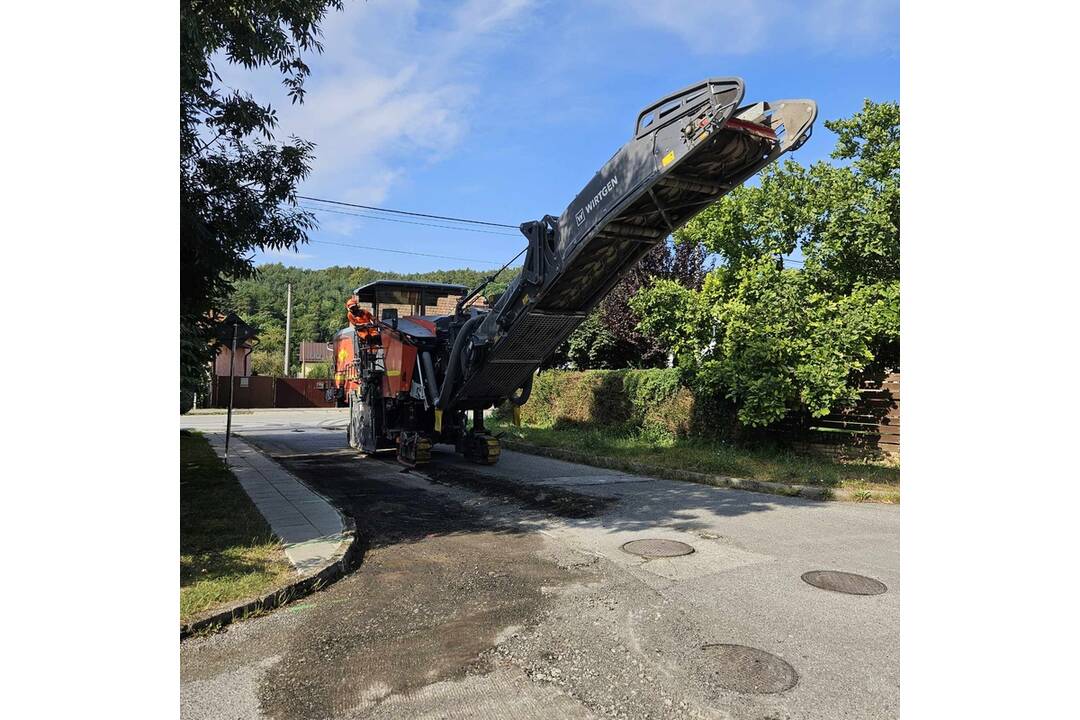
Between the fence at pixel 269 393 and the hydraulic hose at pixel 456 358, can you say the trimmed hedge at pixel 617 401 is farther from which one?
the fence at pixel 269 393

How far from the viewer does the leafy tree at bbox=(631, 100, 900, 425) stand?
1201 cm

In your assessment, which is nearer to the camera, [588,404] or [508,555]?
[508,555]

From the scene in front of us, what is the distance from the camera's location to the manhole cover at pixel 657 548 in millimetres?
6414

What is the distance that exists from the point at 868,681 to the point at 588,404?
48.3ft

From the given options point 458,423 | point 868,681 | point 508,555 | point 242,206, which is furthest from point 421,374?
point 868,681

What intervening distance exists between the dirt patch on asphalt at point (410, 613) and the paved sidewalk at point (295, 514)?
342 millimetres

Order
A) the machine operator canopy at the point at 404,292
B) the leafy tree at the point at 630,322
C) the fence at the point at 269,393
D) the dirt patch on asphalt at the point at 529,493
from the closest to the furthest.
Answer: the dirt patch on asphalt at the point at 529,493 < the machine operator canopy at the point at 404,292 < the leafy tree at the point at 630,322 < the fence at the point at 269,393

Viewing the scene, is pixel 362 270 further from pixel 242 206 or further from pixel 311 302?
pixel 242 206

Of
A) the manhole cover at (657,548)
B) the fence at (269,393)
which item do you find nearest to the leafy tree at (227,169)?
the manhole cover at (657,548)

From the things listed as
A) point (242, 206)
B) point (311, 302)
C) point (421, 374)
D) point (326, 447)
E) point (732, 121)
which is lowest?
point (326, 447)

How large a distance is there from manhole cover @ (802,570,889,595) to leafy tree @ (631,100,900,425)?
21.3 feet

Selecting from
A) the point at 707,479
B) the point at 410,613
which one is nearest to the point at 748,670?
the point at 410,613

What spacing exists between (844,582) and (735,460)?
669 centimetres

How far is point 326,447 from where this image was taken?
16891mm
